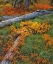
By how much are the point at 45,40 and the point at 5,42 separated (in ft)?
10.3

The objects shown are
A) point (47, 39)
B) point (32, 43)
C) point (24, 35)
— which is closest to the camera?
point (32, 43)

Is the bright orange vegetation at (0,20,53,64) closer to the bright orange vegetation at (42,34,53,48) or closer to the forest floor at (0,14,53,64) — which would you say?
the bright orange vegetation at (42,34,53,48)

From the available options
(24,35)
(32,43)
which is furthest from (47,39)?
(24,35)

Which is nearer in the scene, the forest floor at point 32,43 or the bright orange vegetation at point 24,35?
the bright orange vegetation at point 24,35

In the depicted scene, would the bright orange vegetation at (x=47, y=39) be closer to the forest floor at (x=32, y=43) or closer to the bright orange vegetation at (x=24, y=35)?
the bright orange vegetation at (x=24, y=35)

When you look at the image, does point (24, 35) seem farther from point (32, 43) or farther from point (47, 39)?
point (47, 39)

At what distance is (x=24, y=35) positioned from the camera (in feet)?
54.2

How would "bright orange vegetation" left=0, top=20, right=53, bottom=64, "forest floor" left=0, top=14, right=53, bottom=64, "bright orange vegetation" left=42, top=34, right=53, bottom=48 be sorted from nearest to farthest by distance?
1. "bright orange vegetation" left=0, top=20, right=53, bottom=64
2. "forest floor" left=0, top=14, right=53, bottom=64
3. "bright orange vegetation" left=42, top=34, right=53, bottom=48

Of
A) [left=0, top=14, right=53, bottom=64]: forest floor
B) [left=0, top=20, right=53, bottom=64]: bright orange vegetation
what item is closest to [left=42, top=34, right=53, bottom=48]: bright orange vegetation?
[left=0, top=20, right=53, bottom=64]: bright orange vegetation

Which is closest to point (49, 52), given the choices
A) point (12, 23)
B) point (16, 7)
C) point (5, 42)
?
point (5, 42)

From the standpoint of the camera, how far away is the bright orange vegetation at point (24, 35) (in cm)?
1436

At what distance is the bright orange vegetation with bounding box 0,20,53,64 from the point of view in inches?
565

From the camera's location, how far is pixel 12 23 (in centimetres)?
1869

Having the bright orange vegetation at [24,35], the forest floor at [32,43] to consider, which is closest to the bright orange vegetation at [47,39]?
the bright orange vegetation at [24,35]
